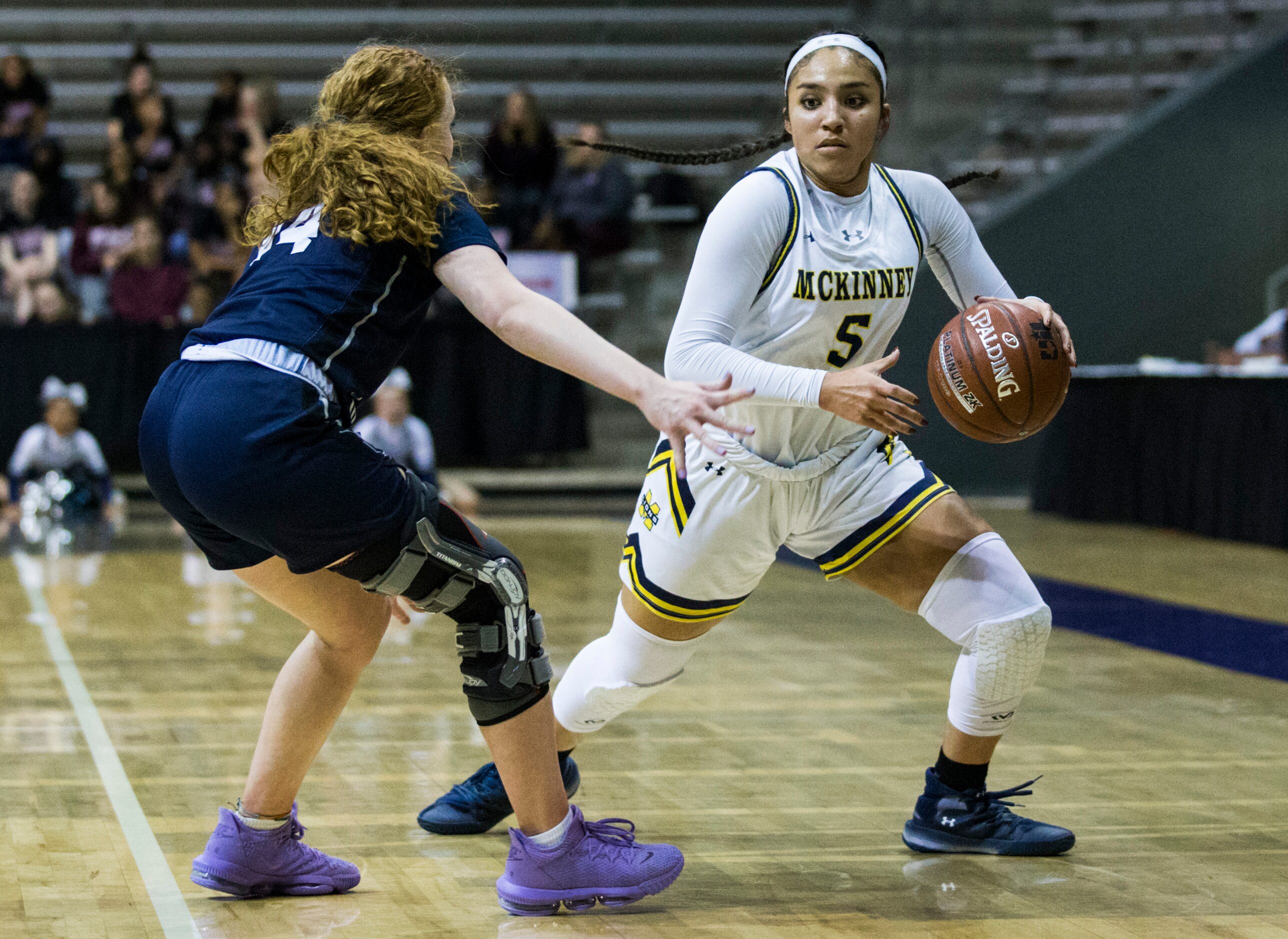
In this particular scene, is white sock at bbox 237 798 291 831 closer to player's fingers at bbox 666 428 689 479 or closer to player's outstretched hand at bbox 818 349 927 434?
player's fingers at bbox 666 428 689 479

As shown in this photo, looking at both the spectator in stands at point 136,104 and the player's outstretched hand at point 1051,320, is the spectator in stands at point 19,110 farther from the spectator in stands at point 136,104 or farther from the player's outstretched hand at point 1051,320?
the player's outstretched hand at point 1051,320

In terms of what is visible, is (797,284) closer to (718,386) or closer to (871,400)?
(871,400)

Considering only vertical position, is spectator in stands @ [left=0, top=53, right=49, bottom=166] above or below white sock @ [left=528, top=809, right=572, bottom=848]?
above

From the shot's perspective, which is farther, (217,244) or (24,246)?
(217,244)

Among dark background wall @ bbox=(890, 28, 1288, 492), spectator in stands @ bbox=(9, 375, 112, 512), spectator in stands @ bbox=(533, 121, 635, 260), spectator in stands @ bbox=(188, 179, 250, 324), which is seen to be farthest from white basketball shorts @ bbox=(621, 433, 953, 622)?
dark background wall @ bbox=(890, 28, 1288, 492)

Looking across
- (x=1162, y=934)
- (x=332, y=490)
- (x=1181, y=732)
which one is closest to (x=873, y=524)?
(x=1162, y=934)

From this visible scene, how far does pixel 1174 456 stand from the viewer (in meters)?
10.6

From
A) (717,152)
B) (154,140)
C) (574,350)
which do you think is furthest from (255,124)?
(574,350)

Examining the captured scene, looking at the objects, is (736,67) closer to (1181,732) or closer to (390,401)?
(390,401)

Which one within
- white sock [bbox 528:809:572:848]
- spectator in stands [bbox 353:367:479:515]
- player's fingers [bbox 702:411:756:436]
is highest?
player's fingers [bbox 702:411:756:436]

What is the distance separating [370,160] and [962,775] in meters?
1.81

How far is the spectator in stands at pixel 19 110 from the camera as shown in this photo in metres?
13.2

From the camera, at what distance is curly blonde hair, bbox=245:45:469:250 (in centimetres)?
270

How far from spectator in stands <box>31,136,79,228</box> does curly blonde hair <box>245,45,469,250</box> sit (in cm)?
1080
